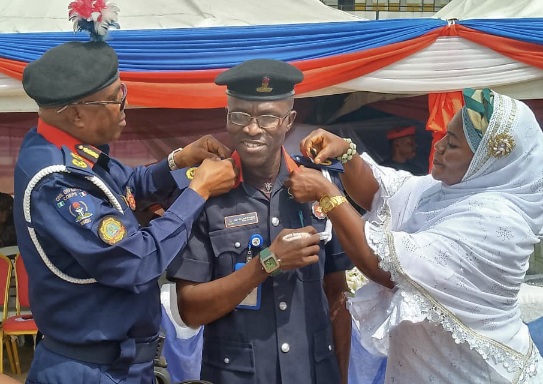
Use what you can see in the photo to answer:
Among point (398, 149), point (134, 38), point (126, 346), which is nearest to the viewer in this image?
point (126, 346)

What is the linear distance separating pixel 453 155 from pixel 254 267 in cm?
73

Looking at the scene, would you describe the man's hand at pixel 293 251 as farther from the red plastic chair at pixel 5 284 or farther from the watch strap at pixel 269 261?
the red plastic chair at pixel 5 284

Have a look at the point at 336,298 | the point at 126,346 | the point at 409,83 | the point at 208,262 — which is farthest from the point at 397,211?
the point at 409,83

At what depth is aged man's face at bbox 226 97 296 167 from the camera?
1811 mm

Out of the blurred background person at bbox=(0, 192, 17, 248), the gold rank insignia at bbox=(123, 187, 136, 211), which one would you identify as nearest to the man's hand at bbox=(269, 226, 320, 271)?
the gold rank insignia at bbox=(123, 187, 136, 211)

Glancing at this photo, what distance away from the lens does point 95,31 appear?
1.77m

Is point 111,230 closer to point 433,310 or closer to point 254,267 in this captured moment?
point 254,267

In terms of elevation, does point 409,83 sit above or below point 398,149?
above

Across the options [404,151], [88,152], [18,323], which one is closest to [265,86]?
[88,152]

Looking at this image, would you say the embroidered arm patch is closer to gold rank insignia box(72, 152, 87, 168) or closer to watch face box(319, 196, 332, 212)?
gold rank insignia box(72, 152, 87, 168)

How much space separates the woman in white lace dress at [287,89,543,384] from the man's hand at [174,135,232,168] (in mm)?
271

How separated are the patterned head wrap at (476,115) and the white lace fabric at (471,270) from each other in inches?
0.9

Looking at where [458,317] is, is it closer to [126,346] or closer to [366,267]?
[366,267]

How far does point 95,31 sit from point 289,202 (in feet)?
2.48
